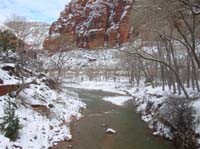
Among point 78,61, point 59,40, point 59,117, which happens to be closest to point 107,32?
point 78,61

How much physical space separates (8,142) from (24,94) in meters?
9.30

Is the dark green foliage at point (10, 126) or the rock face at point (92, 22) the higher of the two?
the rock face at point (92, 22)

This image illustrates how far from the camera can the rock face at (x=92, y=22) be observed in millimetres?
168275

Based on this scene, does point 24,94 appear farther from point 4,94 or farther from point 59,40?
point 59,40

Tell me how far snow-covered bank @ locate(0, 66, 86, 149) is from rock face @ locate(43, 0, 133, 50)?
13261 centimetres

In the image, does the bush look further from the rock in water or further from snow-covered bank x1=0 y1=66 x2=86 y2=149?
snow-covered bank x1=0 y1=66 x2=86 y2=149

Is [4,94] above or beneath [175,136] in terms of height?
above

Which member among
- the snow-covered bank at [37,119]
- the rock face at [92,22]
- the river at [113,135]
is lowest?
the river at [113,135]

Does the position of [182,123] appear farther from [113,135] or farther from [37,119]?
[37,119]

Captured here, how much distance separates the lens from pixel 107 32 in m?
174

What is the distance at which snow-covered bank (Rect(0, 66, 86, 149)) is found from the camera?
1673 centimetres

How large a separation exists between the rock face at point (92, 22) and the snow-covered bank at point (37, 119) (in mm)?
Result: 132614

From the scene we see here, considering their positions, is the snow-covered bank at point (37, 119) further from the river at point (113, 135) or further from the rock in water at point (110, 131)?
the rock in water at point (110, 131)

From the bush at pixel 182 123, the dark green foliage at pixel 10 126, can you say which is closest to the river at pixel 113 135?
the bush at pixel 182 123
